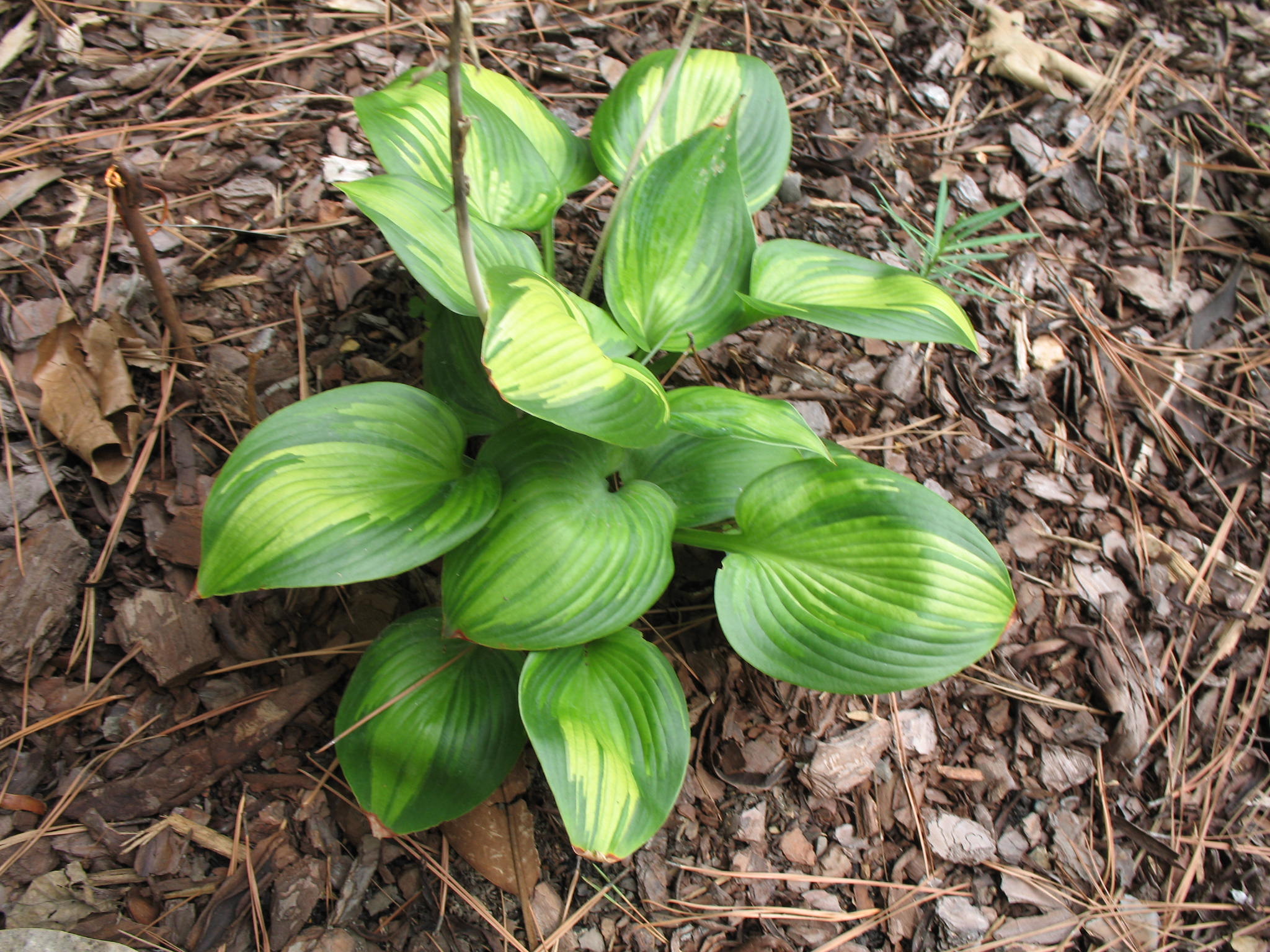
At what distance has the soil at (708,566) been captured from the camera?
1.17 meters

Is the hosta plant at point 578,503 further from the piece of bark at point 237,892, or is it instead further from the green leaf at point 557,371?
the piece of bark at point 237,892

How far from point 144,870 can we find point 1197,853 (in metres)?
1.68

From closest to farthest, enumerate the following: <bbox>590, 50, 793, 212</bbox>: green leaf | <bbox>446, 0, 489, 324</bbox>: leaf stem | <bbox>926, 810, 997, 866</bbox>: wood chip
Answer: <bbox>446, 0, 489, 324</bbox>: leaf stem, <bbox>926, 810, 997, 866</bbox>: wood chip, <bbox>590, 50, 793, 212</bbox>: green leaf

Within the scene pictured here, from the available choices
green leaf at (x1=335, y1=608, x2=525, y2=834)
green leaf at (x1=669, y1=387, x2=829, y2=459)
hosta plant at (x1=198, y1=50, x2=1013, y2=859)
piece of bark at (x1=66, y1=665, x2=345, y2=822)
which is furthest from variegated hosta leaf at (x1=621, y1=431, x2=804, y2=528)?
piece of bark at (x1=66, y1=665, x2=345, y2=822)

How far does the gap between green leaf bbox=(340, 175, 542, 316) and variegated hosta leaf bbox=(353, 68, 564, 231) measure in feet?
0.31

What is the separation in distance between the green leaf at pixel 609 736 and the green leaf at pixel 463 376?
1.31 ft

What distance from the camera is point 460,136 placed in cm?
85

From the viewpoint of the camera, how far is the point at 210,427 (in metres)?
1.36

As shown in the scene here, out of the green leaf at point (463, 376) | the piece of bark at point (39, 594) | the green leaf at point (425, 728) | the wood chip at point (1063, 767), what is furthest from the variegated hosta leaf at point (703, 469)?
the piece of bark at point (39, 594)

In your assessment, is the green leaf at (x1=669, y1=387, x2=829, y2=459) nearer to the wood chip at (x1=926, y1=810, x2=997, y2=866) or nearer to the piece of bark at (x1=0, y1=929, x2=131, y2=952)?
the wood chip at (x1=926, y1=810, x2=997, y2=866)

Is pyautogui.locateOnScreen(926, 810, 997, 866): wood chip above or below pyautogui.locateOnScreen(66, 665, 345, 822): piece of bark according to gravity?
below

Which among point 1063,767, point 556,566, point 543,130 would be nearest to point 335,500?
point 556,566

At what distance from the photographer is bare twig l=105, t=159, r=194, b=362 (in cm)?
115

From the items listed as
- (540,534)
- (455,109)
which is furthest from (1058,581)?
(455,109)
